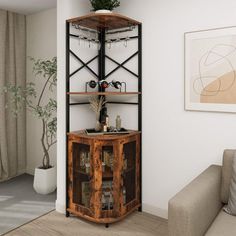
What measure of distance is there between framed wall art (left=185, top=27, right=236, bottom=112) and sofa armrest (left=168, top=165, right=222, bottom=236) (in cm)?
69

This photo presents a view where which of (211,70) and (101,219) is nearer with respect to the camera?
(211,70)

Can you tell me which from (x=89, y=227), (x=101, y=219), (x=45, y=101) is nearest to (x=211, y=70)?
(x=101, y=219)

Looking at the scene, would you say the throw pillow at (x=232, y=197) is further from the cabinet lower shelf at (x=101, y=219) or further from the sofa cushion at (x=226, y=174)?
the cabinet lower shelf at (x=101, y=219)

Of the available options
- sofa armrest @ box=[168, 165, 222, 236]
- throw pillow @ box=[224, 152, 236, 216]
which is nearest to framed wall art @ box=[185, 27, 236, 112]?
throw pillow @ box=[224, 152, 236, 216]

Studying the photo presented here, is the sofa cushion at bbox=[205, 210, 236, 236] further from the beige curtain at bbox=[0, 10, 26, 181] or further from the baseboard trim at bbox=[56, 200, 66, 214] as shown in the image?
the beige curtain at bbox=[0, 10, 26, 181]

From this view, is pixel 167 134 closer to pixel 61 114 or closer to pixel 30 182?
pixel 61 114

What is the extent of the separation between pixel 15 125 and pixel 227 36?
314 centimetres

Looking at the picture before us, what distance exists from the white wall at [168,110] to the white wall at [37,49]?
1.02 meters

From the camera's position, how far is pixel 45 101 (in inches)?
157

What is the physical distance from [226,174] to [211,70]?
0.90 metres

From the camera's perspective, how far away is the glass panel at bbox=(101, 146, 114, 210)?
103 inches

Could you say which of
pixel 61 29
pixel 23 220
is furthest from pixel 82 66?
pixel 23 220

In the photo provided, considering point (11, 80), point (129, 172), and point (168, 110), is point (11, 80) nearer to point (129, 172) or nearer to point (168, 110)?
point (129, 172)

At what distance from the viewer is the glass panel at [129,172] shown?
8.93 feet
